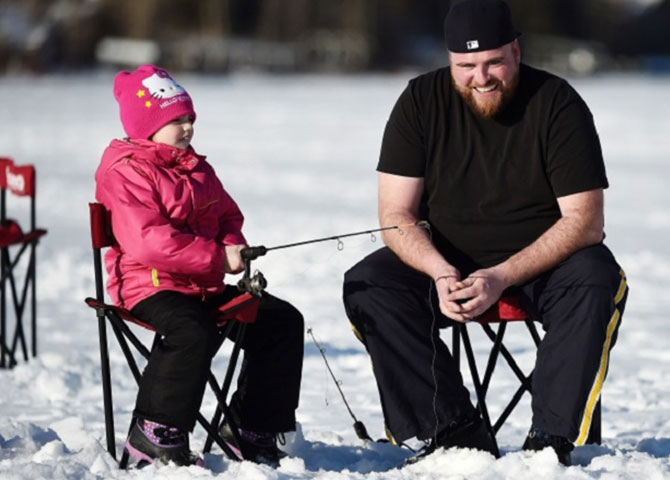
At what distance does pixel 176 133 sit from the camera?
3.89 m

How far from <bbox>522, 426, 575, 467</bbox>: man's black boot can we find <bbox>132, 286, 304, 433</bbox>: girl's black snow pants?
0.76 metres

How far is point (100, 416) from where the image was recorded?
193 inches

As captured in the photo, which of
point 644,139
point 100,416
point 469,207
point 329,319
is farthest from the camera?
point 644,139

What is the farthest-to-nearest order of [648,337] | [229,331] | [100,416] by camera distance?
[648,337]
[100,416]
[229,331]

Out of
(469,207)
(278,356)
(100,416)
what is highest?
(469,207)

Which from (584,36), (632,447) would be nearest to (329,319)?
(632,447)

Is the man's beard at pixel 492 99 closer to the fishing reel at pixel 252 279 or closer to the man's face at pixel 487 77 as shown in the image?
the man's face at pixel 487 77

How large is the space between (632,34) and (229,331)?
199 ft

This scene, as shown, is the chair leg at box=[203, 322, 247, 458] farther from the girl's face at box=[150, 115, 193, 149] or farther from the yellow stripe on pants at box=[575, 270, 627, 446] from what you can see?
the yellow stripe on pants at box=[575, 270, 627, 446]

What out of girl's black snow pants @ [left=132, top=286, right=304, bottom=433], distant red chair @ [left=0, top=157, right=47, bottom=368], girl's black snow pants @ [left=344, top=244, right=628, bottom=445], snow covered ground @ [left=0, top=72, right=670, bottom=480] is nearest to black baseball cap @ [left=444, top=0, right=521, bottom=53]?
girl's black snow pants @ [left=344, top=244, right=628, bottom=445]

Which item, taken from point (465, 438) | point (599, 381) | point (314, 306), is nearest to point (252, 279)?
point (465, 438)

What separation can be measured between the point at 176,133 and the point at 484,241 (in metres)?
1.04

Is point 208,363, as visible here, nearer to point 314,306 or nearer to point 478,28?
point 478,28

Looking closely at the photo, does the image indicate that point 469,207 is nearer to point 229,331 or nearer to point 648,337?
point 229,331
